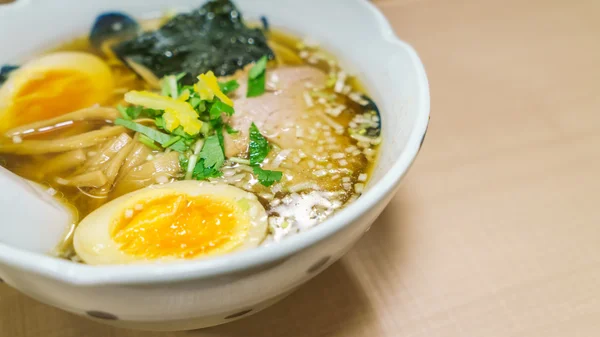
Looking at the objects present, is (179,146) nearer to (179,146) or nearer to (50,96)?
(179,146)

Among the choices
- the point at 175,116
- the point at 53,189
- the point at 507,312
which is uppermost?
the point at 175,116

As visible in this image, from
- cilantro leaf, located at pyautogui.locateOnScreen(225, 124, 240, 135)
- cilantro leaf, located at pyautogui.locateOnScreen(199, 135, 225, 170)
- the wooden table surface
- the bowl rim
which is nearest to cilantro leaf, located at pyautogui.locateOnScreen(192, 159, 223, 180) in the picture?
cilantro leaf, located at pyautogui.locateOnScreen(199, 135, 225, 170)

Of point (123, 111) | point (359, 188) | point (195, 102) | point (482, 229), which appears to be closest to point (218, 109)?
point (195, 102)

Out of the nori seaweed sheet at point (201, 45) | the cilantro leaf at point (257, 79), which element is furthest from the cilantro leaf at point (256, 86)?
the nori seaweed sheet at point (201, 45)

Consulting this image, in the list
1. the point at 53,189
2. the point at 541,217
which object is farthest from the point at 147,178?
the point at 541,217

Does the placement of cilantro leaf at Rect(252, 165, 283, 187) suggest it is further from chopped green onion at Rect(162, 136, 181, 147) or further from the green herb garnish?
chopped green onion at Rect(162, 136, 181, 147)

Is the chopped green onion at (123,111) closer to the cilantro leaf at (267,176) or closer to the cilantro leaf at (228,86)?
the cilantro leaf at (228,86)

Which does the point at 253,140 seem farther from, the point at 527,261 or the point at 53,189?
the point at 527,261
